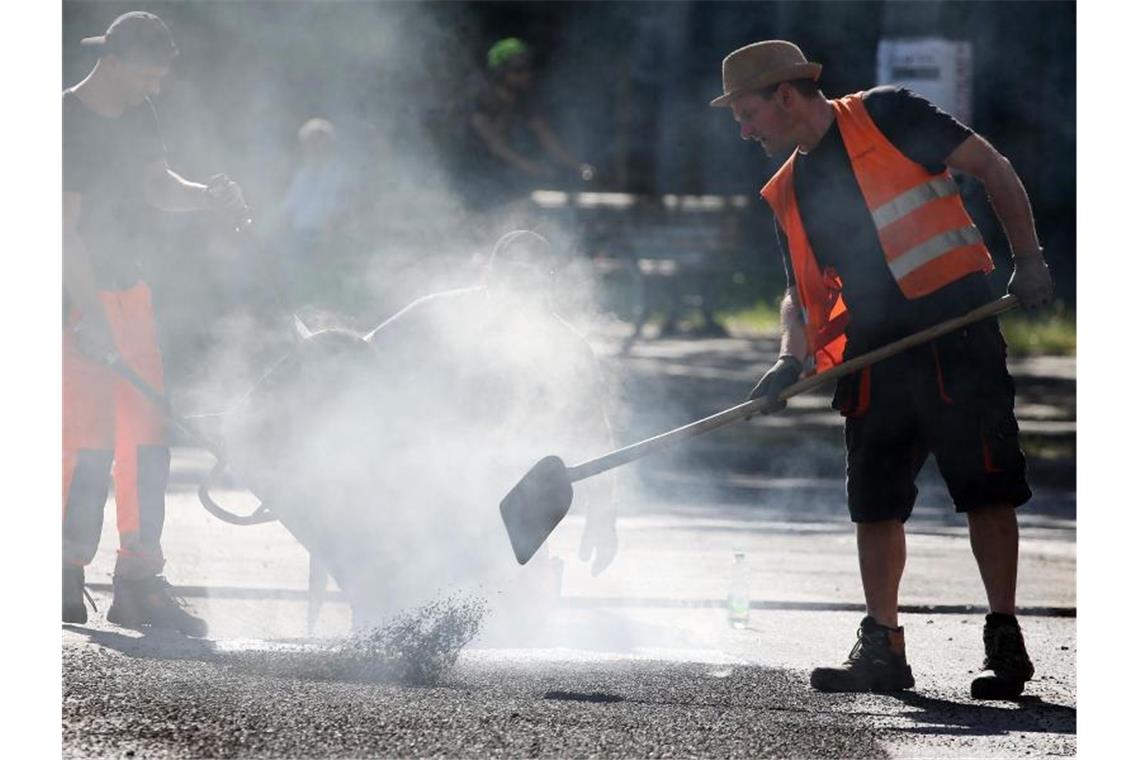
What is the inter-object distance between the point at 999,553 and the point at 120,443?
95.0 inches

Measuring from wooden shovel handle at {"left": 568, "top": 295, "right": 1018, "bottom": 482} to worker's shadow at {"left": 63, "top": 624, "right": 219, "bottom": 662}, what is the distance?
1.02 m

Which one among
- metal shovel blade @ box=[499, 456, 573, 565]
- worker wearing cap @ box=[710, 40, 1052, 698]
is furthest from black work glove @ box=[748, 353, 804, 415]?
metal shovel blade @ box=[499, 456, 573, 565]

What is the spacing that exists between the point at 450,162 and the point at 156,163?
8013 mm

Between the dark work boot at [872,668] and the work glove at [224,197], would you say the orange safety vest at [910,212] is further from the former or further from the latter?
the work glove at [224,197]

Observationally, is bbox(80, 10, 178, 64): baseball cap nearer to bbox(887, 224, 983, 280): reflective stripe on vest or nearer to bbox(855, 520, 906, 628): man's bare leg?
bbox(887, 224, 983, 280): reflective stripe on vest

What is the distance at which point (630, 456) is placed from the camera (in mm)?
4551

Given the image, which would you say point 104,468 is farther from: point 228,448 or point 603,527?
point 603,527

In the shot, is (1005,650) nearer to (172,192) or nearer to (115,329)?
(115,329)

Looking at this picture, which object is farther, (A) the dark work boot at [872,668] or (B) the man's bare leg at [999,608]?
(A) the dark work boot at [872,668]

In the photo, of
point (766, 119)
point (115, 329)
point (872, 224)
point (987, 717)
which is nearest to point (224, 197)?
point (115, 329)

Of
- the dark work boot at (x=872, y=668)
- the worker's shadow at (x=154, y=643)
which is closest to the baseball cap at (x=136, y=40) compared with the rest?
the worker's shadow at (x=154, y=643)

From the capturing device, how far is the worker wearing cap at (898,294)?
4309mm

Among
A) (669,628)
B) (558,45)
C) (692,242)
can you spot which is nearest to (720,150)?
(558,45)

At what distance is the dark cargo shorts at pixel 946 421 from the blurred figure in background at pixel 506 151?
272 inches
